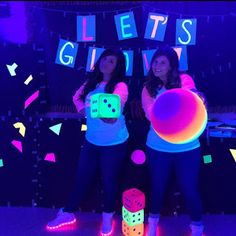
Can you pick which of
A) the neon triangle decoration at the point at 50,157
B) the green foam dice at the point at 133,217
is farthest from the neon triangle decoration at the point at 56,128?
the green foam dice at the point at 133,217

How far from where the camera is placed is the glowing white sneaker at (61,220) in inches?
113

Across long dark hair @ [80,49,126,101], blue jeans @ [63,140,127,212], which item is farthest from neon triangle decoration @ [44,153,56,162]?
long dark hair @ [80,49,126,101]

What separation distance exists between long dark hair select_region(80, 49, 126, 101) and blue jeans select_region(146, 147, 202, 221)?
0.53 metres

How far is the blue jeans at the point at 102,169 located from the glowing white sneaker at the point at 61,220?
50 mm

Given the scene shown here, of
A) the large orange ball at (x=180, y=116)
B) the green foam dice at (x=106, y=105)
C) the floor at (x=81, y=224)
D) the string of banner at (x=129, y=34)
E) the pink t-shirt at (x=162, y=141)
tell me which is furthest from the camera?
the string of banner at (x=129, y=34)

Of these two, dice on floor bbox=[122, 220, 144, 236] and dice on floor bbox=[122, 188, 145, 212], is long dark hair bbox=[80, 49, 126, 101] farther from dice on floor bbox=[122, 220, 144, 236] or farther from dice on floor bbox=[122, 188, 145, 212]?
dice on floor bbox=[122, 220, 144, 236]

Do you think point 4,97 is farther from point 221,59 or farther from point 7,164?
point 221,59

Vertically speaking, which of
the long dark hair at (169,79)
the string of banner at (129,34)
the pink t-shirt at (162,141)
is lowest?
the pink t-shirt at (162,141)

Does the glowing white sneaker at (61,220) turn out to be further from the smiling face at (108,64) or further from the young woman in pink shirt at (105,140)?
the smiling face at (108,64)

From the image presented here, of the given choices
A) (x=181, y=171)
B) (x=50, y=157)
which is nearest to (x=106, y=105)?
(x=181, y=171)

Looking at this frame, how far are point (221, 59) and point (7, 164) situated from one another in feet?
6.64

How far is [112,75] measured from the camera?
2748 millimetres

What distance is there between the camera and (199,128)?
2.24 m

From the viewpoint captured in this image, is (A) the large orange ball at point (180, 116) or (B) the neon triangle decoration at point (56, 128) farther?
(B) the neon triangle decoration at point (56, 128)
